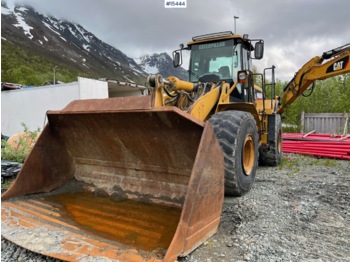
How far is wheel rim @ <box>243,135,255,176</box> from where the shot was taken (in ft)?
14.3

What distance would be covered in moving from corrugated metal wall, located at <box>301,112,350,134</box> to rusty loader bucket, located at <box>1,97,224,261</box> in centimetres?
1439

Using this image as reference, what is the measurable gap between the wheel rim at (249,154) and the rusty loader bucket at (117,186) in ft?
4.11

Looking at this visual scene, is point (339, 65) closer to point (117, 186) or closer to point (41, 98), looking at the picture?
point (117, 186)

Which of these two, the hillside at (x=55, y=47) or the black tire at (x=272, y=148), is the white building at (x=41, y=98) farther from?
the hillside at (x=55, y=47)

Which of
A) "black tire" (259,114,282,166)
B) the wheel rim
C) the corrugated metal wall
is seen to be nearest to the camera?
the wheel rim

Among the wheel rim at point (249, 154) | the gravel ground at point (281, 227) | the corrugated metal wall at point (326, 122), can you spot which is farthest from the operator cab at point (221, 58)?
the corrugated metal wall at point (326, 122)

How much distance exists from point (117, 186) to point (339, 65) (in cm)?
567

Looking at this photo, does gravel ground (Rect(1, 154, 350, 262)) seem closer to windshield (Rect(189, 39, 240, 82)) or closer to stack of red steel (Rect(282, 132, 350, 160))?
windshield (Rect(189, 39, 240, 82))

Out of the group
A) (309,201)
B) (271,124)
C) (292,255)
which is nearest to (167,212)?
(292,255)

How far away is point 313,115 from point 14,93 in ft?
48.8

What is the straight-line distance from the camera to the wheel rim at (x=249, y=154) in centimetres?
435

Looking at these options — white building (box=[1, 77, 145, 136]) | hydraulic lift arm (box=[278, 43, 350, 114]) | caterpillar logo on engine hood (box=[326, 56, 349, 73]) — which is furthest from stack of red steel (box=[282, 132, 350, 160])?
white building (box=[1, 77, 145, 136])

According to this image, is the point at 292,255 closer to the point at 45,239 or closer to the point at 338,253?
the point at 338,253

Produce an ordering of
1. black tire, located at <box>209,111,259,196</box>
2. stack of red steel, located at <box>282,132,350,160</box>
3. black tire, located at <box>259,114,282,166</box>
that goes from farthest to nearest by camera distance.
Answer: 1. stack of red steel, located at <box>282,132,350,160</box>
2. black tire, located at <box>259,114,282,166</box>
3. black tire, located at <box>209,111,259,196</box>
